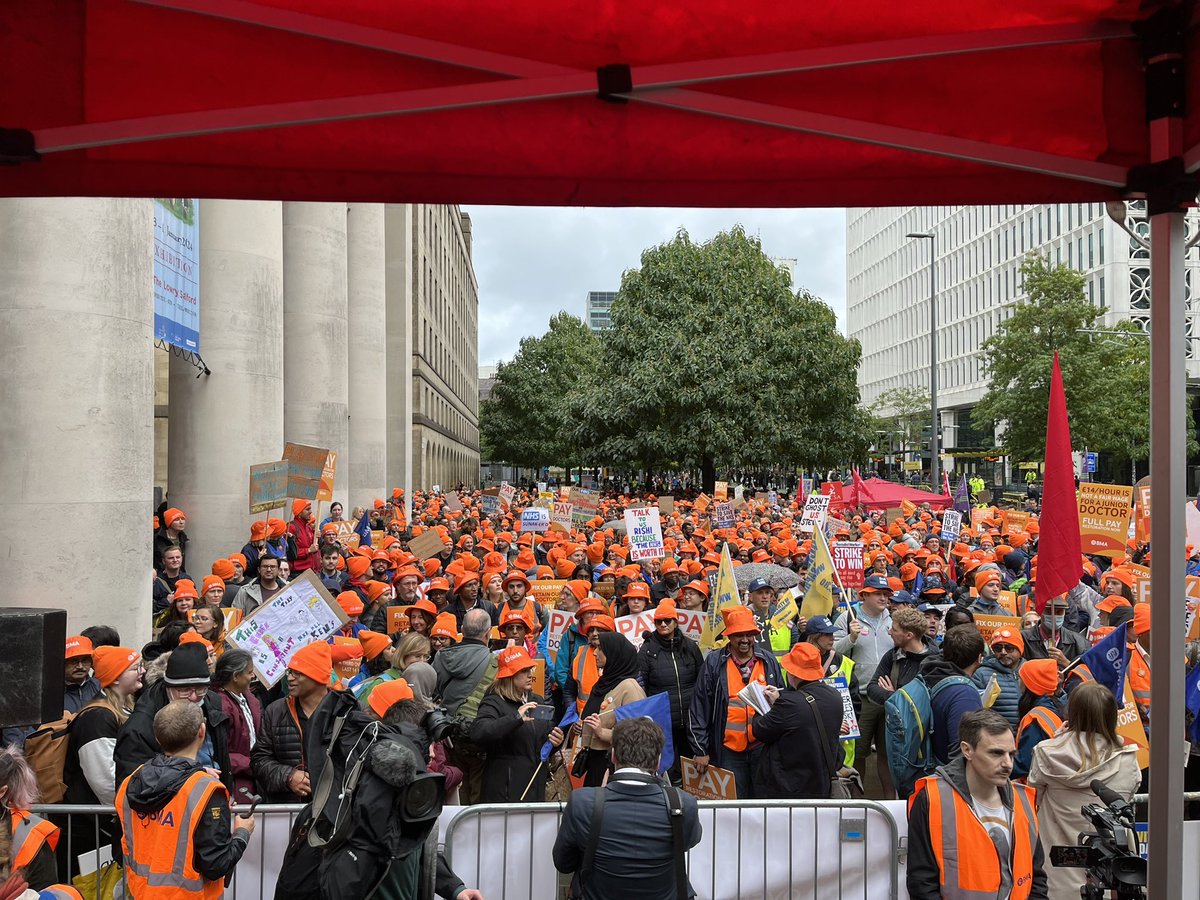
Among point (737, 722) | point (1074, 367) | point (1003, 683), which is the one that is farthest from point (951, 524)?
point (1074, 367)

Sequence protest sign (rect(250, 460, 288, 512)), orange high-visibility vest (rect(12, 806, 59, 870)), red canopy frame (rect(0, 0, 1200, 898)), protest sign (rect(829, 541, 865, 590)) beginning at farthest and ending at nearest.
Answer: protest sign (rect(250, 460, 288, 512)) → protest sign (rect(829, 541, 865, 590)) → orange high-visibility vest (rect(12, 806, 59, 870)) → red canopy frame (rect(0, 0, 1200, 898))

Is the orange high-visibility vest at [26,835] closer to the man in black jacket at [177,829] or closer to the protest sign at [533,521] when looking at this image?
the man in black jacket at [177,829]

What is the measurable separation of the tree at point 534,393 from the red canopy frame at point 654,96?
8414 cm

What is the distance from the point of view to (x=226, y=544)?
17.1 meters

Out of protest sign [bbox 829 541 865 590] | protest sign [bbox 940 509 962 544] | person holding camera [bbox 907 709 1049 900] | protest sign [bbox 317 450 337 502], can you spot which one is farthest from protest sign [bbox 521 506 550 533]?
person holding camera [bbox 907 709 1049 900]

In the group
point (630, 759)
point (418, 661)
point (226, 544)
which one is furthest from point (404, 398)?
point (630, 759)

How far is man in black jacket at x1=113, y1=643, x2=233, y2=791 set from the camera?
5.42 m

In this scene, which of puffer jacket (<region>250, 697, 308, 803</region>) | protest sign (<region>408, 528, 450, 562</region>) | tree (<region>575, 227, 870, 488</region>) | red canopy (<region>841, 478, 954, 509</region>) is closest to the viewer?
puffer jacket (<region>250, 697, 308, 803</region>)

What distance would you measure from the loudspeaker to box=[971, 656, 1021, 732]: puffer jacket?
5.59m

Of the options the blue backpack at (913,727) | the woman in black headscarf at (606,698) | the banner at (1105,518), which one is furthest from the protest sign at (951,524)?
the blue backpack at (913,727)

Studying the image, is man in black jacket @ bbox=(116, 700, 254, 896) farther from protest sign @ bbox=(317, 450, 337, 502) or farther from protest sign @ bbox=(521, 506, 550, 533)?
protest sign @ bbox=(521, 506, 550, 533)

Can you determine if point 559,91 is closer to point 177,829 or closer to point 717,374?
point 177,829

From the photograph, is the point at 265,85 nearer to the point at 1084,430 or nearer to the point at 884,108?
the point at 884,108

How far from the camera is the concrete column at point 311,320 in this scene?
2281cm
